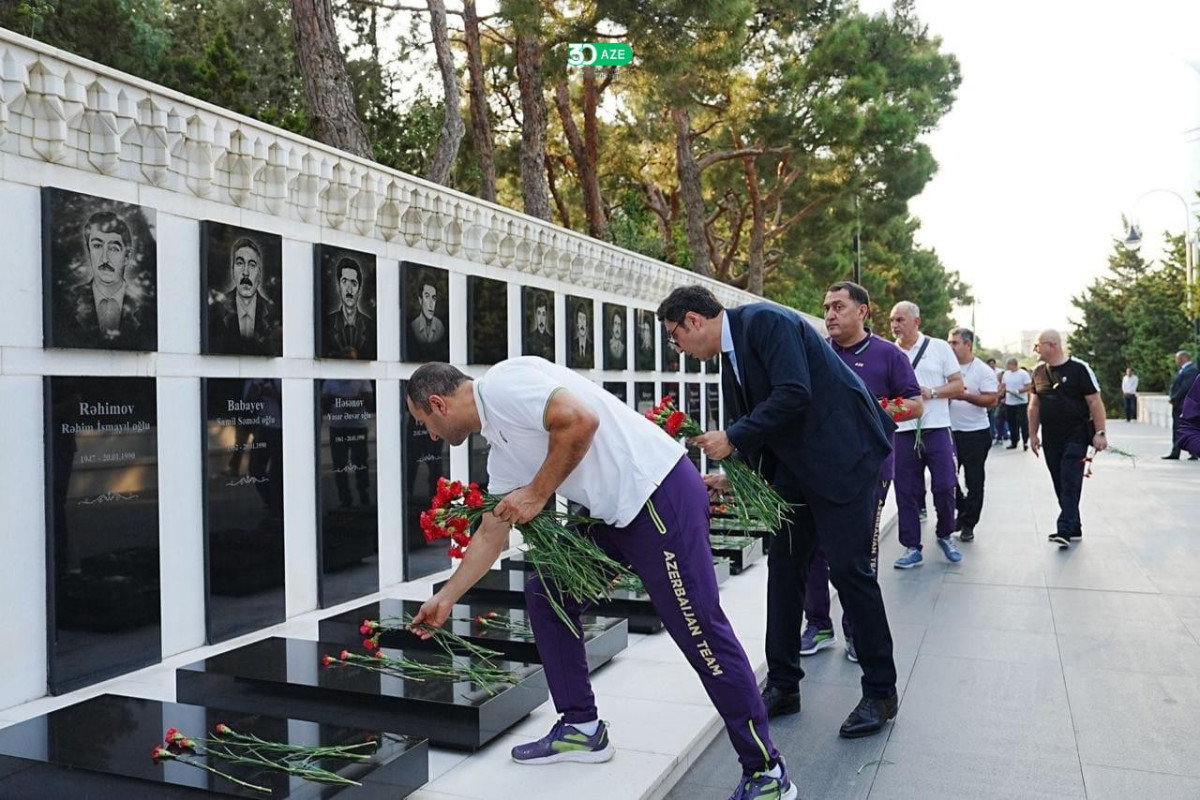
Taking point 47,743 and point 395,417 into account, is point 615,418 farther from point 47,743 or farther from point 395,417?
point 395,417

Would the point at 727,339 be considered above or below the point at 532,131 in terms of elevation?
below

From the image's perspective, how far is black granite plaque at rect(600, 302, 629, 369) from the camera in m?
11.3

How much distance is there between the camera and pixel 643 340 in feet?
41.1

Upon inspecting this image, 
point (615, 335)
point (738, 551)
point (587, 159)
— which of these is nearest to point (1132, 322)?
point (587, 159)

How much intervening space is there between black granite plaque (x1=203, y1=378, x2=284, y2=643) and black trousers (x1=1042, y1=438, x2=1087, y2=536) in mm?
6539

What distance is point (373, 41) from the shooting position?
24531mm

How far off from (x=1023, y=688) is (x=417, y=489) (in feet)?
13.6

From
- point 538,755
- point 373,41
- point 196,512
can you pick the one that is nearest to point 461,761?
point 538,755

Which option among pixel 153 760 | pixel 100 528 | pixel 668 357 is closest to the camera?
pixel 153 760

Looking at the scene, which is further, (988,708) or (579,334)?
(579,334)

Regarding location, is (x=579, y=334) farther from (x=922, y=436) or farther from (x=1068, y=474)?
(x=1068, y=474)

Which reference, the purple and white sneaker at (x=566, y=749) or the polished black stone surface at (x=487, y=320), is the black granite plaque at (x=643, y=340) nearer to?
the polished black stone surface at (x=487, y=320)

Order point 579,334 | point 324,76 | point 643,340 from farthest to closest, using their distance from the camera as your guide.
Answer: point 643,340
point 579,334
point 324,76

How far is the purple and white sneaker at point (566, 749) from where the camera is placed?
3855mm
